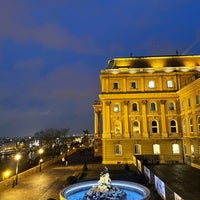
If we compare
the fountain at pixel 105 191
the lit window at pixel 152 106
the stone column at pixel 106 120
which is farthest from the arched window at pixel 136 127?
the fountain at pixel 105 191

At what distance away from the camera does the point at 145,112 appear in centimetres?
3834

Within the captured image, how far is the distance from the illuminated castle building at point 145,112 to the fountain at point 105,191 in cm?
1927

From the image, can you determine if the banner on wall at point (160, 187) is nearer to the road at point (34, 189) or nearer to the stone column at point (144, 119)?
the road at point (34, 189)

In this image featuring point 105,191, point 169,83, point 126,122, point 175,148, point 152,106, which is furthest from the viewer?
point 169,83

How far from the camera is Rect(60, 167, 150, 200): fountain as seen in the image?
14.6 m

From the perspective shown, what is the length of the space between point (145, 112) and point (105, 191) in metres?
24.9

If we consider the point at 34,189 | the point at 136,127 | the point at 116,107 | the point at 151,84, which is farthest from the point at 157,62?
the point at 34,189

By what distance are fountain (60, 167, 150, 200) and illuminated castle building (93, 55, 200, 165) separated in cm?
1927

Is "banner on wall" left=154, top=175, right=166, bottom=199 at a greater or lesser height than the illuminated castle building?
lesser

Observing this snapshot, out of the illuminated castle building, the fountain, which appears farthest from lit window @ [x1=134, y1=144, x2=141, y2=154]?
the fountain

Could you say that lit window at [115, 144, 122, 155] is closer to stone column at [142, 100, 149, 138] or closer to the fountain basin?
stone column at [142, 100, 149, 138]

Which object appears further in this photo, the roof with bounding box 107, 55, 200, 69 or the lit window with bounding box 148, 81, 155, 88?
the roof with bounding box 107, 55, 200, 69

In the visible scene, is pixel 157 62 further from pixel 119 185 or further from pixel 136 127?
pixel 119 185

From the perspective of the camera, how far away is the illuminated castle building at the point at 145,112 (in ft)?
123
